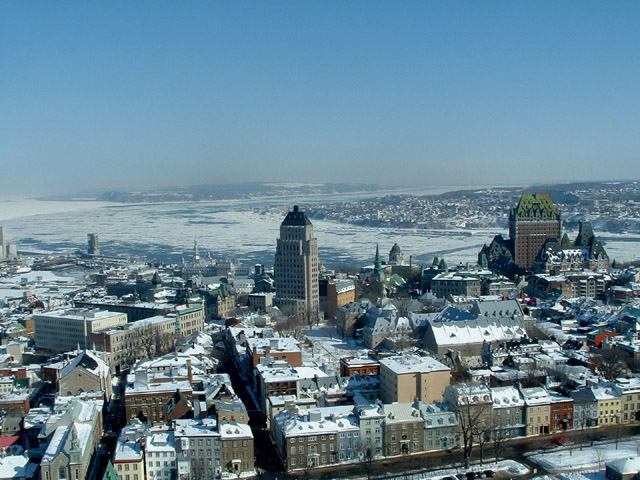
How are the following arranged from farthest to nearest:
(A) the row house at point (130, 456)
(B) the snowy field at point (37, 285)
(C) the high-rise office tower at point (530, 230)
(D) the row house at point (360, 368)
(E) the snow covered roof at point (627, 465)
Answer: (C) the high-rise office tower at point (530, 230), (B) the snowy field at point (37, 285), (D) the row house at point (360, 368), (A) the row house at point (130, 456), (E) the snow covered roof at point (627, 465)

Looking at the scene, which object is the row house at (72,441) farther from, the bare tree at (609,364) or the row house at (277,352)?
the bare tree at (609,364)

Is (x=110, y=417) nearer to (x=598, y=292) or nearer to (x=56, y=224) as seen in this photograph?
(x=598, y=292)

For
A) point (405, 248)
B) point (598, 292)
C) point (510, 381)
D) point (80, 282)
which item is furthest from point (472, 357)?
point (405, 248)

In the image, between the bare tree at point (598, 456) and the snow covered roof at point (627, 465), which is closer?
the snow covered roof at point (627, 465)

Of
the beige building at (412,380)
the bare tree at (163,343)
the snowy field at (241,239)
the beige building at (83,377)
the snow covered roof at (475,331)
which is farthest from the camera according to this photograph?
the snowy field at (241,239)

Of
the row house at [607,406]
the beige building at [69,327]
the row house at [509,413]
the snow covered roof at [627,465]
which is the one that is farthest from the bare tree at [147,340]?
the snow covered roof at [627,465]

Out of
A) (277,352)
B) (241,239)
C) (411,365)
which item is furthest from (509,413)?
(241,239)

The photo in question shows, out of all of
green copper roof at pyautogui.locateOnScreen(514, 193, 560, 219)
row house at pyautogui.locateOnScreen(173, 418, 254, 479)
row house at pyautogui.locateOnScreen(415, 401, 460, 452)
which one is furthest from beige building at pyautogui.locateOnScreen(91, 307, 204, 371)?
green copper roof at pyautogui.locateOnScreen(514, 193, 560, 219)
